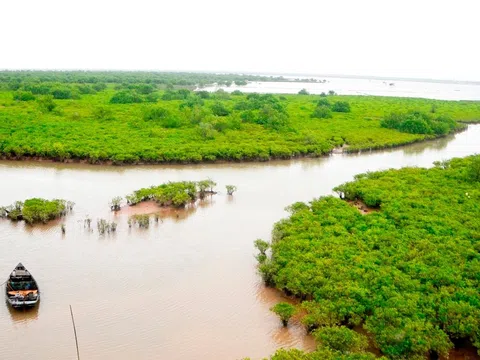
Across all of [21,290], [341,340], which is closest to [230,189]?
[21,290]

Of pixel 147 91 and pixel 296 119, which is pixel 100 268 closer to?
pixel 296 119

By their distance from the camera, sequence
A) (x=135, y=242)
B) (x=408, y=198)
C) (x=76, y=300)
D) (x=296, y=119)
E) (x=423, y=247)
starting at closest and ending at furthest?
1. (x=76, y=300)
2. (x=423, y=247)
3. (x=135, y=242)
4. (x=408, y=198)
5. (x=296, y=119)

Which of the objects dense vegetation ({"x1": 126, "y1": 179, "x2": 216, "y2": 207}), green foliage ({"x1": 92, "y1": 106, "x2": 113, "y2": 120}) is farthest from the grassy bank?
dense vegetation ({"x1": 126, "y1": 179, "x2": 216, "y2": 207})

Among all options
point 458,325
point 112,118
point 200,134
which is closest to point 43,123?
point 112,118

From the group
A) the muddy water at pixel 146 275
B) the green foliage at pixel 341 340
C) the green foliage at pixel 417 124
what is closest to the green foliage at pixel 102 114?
the muddy water at pixel 146 275

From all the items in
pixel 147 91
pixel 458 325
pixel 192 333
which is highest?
pixel 147 91
